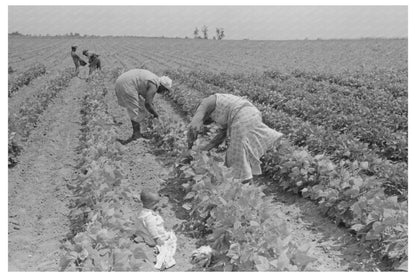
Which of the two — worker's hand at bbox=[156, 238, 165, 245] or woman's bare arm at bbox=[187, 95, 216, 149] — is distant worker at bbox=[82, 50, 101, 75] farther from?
worker's hand at bbox=[156, 238, 165, 245]

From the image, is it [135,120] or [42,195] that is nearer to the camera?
[42,195]

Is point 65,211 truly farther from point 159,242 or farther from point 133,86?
point 133,86

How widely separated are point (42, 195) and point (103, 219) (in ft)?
6.67

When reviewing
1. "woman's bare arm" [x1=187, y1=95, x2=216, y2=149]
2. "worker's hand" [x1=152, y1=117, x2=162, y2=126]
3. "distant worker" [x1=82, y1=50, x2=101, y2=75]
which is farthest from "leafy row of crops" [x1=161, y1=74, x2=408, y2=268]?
"distant worker" [x1=82, y1=50, x2=101, y2=75]

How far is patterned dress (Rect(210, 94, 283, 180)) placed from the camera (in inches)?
189

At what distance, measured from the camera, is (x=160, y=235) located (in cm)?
414

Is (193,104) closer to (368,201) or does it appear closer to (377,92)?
(377,92)

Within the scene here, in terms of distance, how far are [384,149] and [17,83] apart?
1098 cm

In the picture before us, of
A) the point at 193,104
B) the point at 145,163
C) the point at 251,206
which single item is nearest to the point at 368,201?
the point at 251,206

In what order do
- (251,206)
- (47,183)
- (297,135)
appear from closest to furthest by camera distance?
1. (251,206)
2. (47,183)
3. (297,135)

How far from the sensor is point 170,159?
6.83 metres

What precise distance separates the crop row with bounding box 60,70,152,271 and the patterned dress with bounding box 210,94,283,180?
125 cm

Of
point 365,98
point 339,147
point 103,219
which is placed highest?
point 365,98

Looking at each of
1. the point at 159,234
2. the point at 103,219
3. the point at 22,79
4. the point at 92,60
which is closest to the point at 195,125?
the point at 159,234
